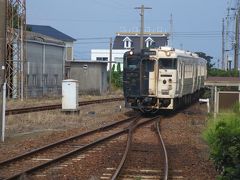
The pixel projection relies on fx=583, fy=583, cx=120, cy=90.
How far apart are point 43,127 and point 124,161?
893 centimetres

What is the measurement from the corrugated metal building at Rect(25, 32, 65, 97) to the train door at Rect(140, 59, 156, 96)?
16.5 m

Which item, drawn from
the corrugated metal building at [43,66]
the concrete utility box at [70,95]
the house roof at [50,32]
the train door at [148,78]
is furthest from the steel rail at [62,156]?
the house roof at [50,32]

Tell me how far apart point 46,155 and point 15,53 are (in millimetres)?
27334

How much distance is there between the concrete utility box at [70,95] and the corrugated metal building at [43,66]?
14.3m

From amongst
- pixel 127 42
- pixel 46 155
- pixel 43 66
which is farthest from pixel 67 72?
pixel 127 42

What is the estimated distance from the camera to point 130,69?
81.6 feet

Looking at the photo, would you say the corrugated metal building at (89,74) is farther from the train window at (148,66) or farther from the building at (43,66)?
the train window at (148,66)

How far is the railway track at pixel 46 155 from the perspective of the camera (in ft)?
34.9

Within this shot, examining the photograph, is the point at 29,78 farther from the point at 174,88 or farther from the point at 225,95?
the point at 225,95

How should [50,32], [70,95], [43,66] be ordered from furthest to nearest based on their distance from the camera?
1. [50,32]
2. [43,66]
3. [70,95]

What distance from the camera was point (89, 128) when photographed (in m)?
20.0

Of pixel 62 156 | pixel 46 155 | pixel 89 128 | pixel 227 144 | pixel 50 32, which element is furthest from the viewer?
pixel 50 32

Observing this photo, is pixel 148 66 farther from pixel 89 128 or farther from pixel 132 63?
pixel 89 128

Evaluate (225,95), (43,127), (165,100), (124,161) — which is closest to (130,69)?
(165,100)
